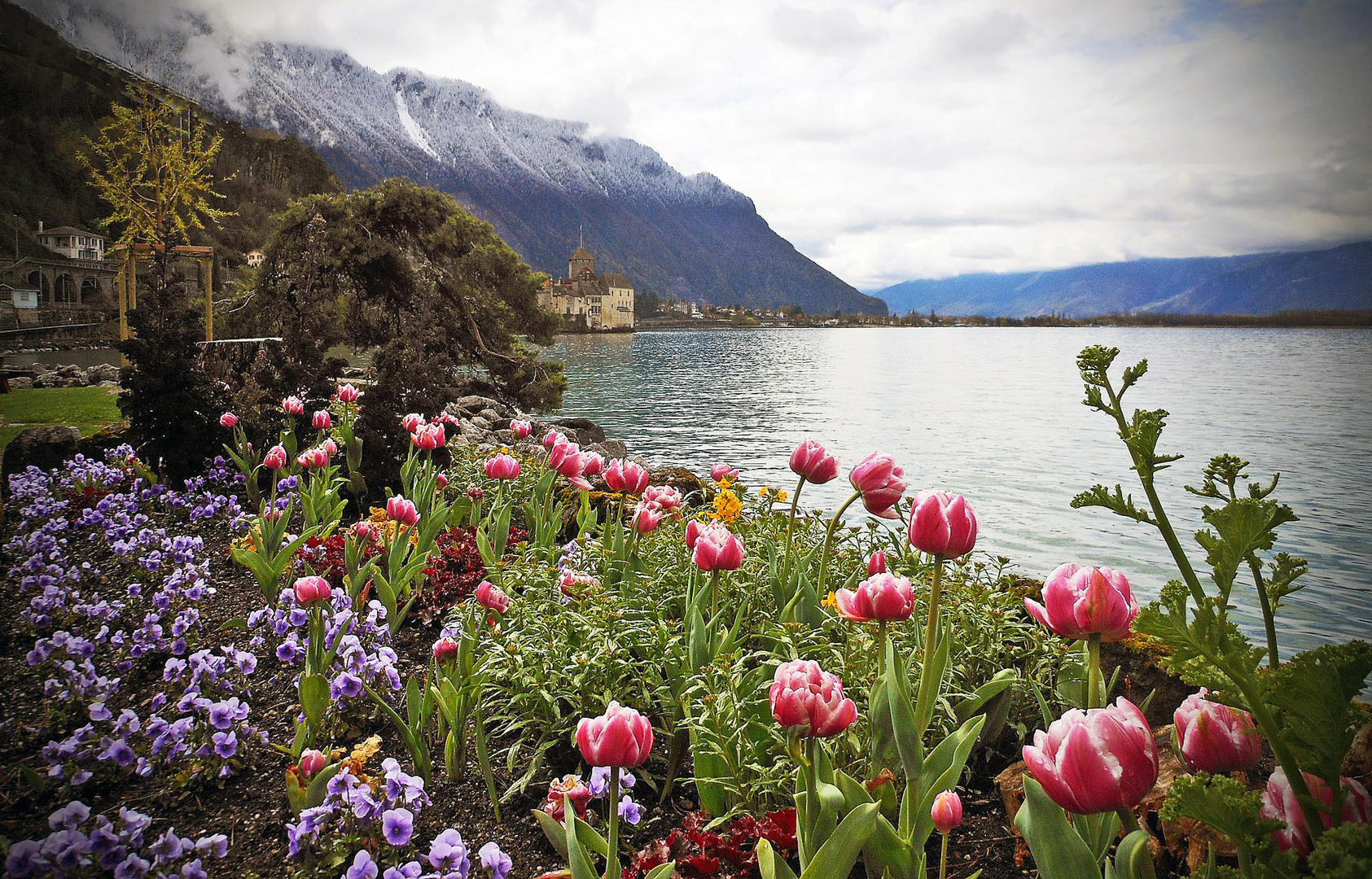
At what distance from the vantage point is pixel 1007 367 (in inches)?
1414

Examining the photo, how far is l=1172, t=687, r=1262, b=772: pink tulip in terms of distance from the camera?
1.01 metres

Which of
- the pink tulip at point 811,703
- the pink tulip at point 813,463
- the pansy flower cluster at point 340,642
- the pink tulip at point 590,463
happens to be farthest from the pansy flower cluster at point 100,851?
the pink tulip at point 590,463

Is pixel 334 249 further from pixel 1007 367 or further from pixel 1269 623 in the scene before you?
pixel 1007 367

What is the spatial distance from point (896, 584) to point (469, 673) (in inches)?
66.6

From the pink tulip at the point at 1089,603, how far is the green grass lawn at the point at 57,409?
2.56m

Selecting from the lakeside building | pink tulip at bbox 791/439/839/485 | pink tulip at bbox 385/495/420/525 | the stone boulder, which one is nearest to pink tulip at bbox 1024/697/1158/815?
pink tulip at bbox 791/439/839/485

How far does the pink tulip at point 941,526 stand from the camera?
1581 mm

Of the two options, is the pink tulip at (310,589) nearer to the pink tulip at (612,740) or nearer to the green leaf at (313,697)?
the green leaf at (313,697)

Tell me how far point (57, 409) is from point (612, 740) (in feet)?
14.5

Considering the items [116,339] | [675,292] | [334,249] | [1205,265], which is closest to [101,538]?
[116,339]

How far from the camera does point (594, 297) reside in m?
94.9

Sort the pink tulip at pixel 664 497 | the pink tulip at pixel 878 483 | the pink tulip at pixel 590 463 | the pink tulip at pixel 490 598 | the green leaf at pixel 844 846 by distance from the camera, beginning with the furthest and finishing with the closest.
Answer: the pink tulip at pixel 590 463
the pink tulip at pixel 664 497
the pink tulip at pixel 490 598
the pink tulip at pixel 878 483
the green leaf at pixel 844 846

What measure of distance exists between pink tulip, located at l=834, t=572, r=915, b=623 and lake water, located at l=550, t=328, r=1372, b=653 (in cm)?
419

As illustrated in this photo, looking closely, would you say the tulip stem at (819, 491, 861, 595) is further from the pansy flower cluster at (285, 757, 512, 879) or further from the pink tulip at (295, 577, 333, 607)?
the pink tulip at (295, 577, 333, 607)
